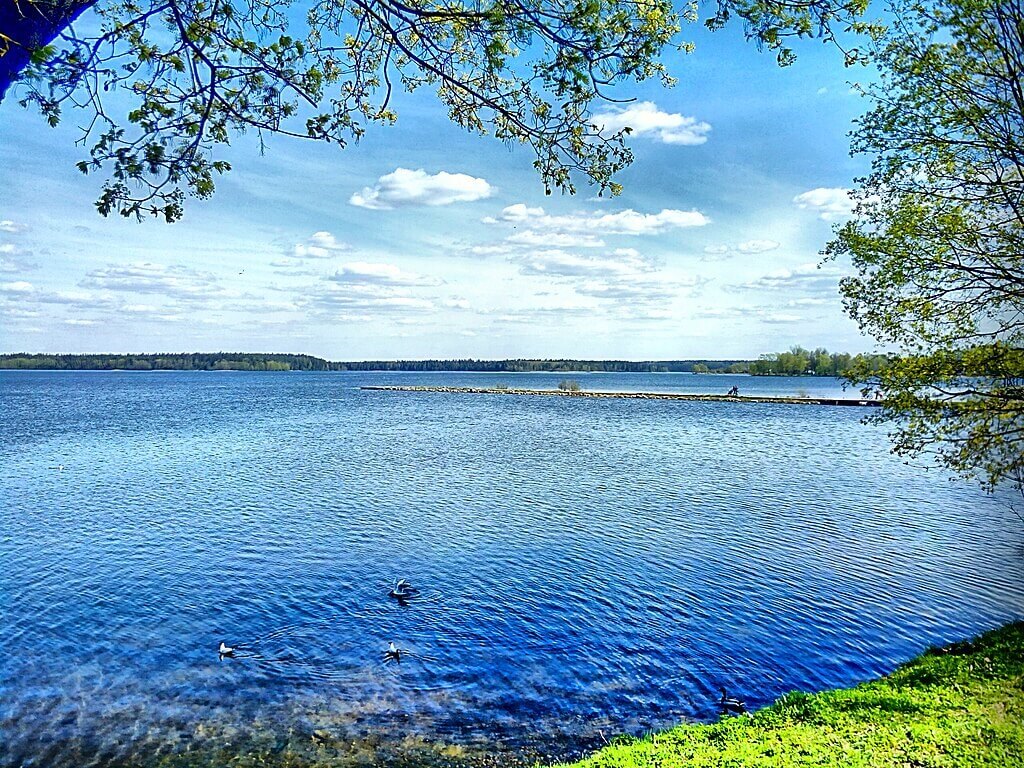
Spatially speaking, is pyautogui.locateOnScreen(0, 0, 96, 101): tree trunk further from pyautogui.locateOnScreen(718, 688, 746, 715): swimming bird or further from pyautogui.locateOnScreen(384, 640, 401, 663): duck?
pyautogui.locateOnScreen(718, 688, 746, 715): swimming bird

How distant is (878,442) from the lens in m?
57.6

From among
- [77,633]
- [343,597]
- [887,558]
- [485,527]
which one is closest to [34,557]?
[77,633]

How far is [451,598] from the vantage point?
59.9ft

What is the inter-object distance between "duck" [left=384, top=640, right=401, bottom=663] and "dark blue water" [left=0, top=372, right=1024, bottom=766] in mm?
280

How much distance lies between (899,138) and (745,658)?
12.5 meters

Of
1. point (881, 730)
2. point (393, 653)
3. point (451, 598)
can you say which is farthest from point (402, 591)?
point (881, 730)

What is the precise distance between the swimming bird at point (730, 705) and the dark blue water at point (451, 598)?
0.95 feet

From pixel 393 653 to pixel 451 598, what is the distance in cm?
371

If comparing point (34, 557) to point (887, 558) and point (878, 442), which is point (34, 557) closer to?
point (887, 558)

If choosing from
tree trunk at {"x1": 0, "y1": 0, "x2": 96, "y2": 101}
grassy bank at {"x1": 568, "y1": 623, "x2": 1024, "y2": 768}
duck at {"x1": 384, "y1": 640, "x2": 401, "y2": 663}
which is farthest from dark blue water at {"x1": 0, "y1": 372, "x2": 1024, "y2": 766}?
tree trunk at {"x1": 0, "y1": 0, "x2": 96, "y2": 101}

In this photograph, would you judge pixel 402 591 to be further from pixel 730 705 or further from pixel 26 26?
pixel 26 26

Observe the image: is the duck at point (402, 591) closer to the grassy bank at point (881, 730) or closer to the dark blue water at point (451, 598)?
the dark blue water at point (451, 598)

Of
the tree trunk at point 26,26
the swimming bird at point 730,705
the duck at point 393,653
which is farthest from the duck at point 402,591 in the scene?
the tree trunk at point 26,26

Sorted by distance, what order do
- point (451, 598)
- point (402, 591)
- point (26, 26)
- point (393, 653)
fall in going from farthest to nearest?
point (402, 591) < point (451, 598) < point (393, 653) < point (26, 26)
